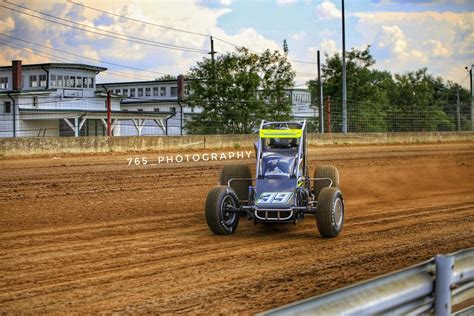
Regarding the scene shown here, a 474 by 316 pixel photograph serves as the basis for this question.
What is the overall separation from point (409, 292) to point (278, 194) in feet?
22.0

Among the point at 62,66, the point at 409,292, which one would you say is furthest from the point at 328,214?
the point at 62,66

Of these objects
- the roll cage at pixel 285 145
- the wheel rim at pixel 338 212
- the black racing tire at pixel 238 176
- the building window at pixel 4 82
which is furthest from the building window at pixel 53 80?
the wheel rim at pixel 338 212

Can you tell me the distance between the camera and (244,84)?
3519 centimetres

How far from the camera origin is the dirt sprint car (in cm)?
1114

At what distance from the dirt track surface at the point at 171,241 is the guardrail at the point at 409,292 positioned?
2.24 meters

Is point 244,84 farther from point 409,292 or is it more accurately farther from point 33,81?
point 409,292

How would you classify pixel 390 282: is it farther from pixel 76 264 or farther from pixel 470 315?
pixel 76 264

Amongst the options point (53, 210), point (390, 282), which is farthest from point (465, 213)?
point (390, 282)

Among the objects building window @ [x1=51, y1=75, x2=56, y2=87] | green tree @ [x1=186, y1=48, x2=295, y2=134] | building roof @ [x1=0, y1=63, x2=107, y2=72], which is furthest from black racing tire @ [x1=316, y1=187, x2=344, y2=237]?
building window @ [x1=51, y1=75, x2=56, y2=87]

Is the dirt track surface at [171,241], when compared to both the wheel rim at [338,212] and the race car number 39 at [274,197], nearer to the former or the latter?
the wheel rim at [338,212]

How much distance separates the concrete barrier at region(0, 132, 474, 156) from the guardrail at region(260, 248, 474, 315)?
15085mm

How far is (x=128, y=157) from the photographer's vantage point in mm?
20375

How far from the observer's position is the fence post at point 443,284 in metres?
4.85

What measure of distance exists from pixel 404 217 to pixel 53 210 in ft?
22.2
